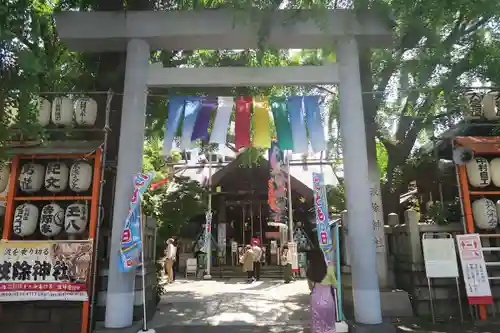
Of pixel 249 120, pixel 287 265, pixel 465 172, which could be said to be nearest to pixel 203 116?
pixel 249 120

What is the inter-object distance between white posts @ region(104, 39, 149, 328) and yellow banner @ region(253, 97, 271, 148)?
2304mm

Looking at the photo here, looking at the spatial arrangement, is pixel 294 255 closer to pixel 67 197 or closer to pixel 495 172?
pixel 495 172

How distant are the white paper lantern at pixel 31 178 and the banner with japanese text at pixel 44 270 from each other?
3.57 ft

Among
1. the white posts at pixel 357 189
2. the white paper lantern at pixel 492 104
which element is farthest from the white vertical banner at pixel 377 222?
the white paper lantern at pixel 492 104

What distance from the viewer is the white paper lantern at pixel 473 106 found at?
8.81 meters

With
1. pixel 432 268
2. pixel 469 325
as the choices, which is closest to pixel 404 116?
pixel 432 268

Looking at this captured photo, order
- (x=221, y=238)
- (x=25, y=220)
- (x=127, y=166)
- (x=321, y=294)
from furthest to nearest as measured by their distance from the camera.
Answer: (x=221, y=238) → (x=25, y=220) → (x=127, y=166) → (x=321, y=294)

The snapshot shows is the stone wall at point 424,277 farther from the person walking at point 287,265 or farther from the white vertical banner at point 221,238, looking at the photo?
the white vertical banner at point 221,238

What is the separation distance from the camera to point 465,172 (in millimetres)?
8414

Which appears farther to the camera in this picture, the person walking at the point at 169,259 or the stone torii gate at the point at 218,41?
the person walking at the point at 169,259

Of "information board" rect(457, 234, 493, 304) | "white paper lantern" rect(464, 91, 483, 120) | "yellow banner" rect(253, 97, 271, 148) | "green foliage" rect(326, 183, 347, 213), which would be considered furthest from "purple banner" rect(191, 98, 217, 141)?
"green foliage" rect(326, 183, 347, 213)

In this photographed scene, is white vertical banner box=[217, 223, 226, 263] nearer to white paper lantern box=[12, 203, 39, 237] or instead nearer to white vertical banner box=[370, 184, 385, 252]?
white vertical banner box=[370, 184, 385, 252]

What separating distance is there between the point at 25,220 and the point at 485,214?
9.36 meters

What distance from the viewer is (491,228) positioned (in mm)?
8320
